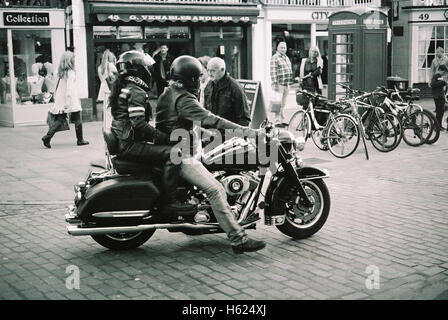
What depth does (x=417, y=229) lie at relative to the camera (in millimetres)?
6816

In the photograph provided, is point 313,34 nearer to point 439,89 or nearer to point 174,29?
point 174,29

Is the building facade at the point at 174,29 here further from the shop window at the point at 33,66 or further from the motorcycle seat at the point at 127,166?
the motorcycle seat at the point at 127,166

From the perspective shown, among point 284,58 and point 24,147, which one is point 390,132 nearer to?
point 284,58

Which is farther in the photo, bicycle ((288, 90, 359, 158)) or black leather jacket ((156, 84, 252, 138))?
bicycle ((288, 90, 359, 158))

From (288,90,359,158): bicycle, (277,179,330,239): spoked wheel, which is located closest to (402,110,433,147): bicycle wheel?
(288,90,359,158): bicycle

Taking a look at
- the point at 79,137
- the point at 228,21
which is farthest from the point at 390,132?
the point at 228,21

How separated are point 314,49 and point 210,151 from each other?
29.9ft

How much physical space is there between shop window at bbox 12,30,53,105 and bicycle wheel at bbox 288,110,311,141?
7153 mm

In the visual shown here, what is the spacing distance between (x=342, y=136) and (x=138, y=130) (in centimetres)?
648

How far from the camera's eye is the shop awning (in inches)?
661

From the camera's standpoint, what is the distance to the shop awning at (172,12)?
55.1 ft

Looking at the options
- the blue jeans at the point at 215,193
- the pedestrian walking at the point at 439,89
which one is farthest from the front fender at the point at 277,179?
the pedestrian walking at the point at 439,89

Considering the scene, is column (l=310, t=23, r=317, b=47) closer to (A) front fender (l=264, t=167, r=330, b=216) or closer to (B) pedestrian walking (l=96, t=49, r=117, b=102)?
(B) pedestrian walking (l=96, t=49, r=117, b=102)

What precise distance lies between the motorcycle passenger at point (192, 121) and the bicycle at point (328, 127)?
587cm
